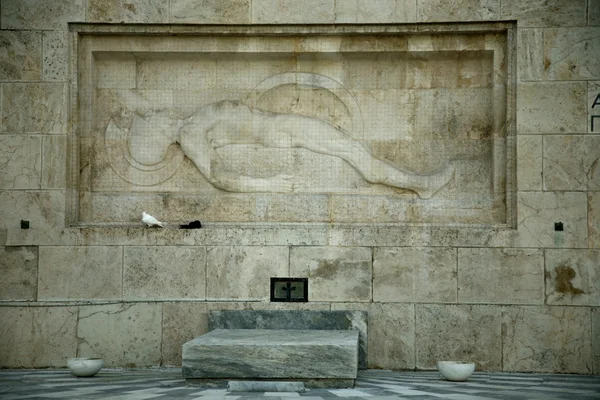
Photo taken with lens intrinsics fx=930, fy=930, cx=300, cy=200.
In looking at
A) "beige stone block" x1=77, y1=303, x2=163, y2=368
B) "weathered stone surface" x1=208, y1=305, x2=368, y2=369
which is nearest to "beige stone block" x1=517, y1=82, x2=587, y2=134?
"weathered stone surface" x1=208, y1=305, x2=368, y2=369

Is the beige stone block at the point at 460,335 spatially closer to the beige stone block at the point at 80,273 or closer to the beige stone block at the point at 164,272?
the beige stone block at the point at 164,272

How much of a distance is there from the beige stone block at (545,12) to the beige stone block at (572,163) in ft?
5.13

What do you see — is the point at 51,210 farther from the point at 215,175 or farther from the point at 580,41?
the point at 580,41

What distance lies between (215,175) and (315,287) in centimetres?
213

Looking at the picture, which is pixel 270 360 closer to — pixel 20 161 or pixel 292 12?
pixel 20 161

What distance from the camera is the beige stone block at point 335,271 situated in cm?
1255

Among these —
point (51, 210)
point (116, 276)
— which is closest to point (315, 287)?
point (116, 276)

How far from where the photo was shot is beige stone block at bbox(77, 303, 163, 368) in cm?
1248

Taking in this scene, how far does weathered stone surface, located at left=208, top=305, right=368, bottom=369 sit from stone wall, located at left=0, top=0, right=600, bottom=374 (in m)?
0.14

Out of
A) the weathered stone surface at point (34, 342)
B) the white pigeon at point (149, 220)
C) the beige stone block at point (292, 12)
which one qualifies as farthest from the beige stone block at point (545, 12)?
the weathered stone surface at point (34, 342)

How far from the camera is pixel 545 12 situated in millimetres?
12539

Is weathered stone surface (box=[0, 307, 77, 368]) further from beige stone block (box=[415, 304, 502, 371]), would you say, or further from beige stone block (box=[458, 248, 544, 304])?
beige stone block (box=[458, 248, 544, 304])

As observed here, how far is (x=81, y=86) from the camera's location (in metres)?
13.1

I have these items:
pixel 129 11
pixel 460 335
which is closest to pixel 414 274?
pixel 460 335
